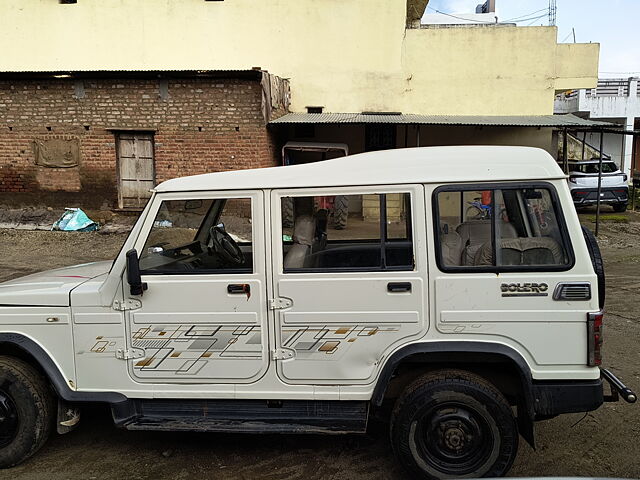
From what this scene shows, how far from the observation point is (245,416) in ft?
11.2

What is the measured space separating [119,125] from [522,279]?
12005 millimetres

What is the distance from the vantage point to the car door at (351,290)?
127 inches

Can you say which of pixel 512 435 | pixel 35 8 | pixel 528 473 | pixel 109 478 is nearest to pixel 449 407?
pixel 512 435

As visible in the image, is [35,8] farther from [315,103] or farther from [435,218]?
[435,218]

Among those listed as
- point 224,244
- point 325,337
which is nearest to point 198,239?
point 224,244

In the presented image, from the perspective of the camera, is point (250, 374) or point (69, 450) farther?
point (69, 450)

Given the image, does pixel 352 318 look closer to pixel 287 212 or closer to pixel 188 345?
pixel 287 212

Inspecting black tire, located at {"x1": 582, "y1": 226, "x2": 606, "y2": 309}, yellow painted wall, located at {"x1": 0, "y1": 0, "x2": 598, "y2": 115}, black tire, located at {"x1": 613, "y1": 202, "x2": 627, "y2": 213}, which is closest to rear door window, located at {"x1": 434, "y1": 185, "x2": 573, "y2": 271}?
black tire, located at {"x1": 582, "y1": 226, "x2": 606, "y2": 309}

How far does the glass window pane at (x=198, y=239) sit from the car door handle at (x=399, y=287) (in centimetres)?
84

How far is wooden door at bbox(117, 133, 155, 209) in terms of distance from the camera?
1345 cm

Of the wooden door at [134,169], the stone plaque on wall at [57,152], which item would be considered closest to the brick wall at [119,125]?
the stone plaque on wall at [57,152]

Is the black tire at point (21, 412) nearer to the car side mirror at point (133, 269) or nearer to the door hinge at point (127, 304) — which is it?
the door hinge at point (127, 304)

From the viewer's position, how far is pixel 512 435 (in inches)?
125

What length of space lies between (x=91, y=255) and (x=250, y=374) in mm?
8824
